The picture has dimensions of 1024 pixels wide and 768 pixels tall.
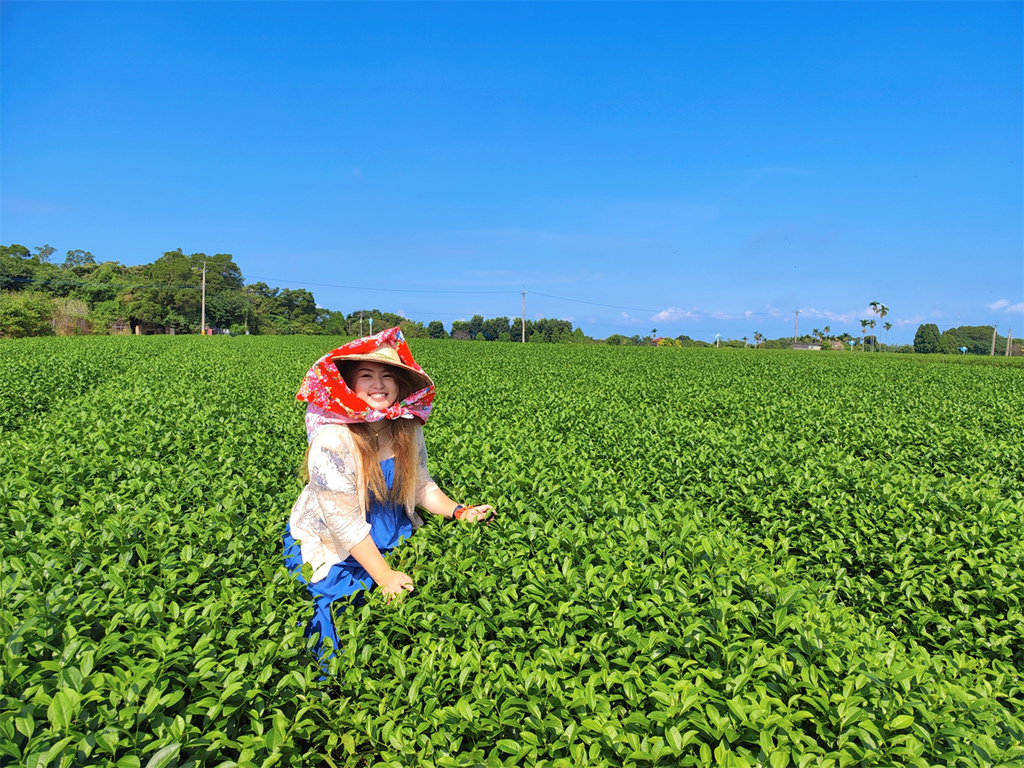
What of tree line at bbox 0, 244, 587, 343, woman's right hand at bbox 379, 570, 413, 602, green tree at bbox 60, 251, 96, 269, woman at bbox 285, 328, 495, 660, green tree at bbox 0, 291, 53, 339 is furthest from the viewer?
green tree at bbox 60, 251, 96, 269

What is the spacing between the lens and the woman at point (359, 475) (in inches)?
112

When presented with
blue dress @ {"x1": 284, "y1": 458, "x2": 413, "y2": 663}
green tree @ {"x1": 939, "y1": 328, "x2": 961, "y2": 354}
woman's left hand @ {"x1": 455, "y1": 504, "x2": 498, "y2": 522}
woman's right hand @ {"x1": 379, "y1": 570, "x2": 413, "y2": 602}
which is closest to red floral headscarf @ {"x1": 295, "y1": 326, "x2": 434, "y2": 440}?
blue dress @ {"x1": 284, "y1": 458, "x2": 413, "y2": 663}

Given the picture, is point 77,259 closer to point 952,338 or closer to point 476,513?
point 476,513

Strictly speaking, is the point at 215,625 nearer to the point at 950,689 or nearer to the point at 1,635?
the point at 1,635

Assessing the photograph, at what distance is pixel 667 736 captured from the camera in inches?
63.3

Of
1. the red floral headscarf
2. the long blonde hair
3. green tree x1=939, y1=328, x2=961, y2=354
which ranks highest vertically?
green tree x1=939, y1=328, x2=961, y2=354

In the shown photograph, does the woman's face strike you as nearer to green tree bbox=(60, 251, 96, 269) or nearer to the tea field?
the tea field

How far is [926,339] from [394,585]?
143 meters

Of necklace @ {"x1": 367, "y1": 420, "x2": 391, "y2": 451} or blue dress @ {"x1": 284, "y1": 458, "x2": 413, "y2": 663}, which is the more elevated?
necklace @ {"x1": 367, "y1": 420, "x2": 391, "y2": 451}

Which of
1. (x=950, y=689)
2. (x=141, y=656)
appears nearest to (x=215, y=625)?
(x=141, y=656)

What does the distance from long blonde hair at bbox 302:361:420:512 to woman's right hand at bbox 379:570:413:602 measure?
1.49 ft

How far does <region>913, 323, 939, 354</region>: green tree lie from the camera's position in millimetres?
116250

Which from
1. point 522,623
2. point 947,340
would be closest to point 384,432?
point 522,623

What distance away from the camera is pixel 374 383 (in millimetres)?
3164
